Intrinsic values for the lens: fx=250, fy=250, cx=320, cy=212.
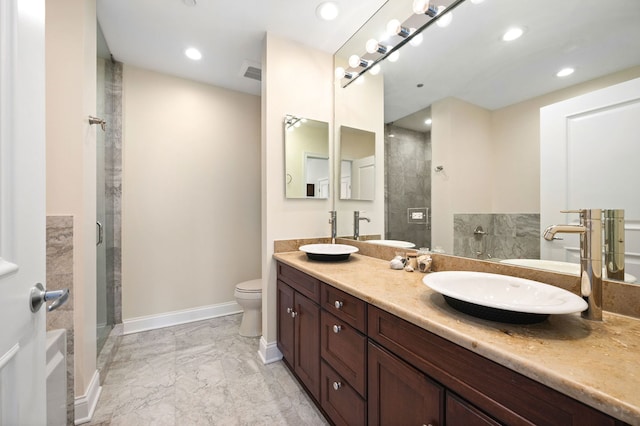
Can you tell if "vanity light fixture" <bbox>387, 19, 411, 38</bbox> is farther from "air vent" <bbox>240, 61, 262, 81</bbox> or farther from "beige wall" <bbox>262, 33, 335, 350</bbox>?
"air vent" <bbox>240, 61, 262, 81</bbox>

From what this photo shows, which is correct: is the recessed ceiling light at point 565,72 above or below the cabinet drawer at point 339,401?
above

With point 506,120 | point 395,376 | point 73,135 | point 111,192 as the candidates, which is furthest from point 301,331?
point 111,192

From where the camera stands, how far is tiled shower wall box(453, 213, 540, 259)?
109cm

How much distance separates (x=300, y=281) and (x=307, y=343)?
1.18 ft

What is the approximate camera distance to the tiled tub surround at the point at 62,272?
1300 millimetres

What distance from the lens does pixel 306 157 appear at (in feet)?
6.97

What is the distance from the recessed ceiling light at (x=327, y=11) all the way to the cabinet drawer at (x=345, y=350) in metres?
2.00

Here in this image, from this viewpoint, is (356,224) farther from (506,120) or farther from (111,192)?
(111,192)

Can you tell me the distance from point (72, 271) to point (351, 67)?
226 centimetres

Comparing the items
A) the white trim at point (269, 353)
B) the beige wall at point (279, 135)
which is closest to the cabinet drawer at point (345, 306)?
the beige wall at point (279, 135)

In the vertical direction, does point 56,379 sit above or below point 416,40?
below

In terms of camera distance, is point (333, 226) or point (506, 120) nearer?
point (506, 120)

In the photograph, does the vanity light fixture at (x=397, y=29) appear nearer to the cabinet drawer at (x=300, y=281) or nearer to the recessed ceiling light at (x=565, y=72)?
the recessed ceiling light at (x=565, y=72)

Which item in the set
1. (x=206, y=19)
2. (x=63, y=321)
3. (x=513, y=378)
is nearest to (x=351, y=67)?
(x=206, y=19)
